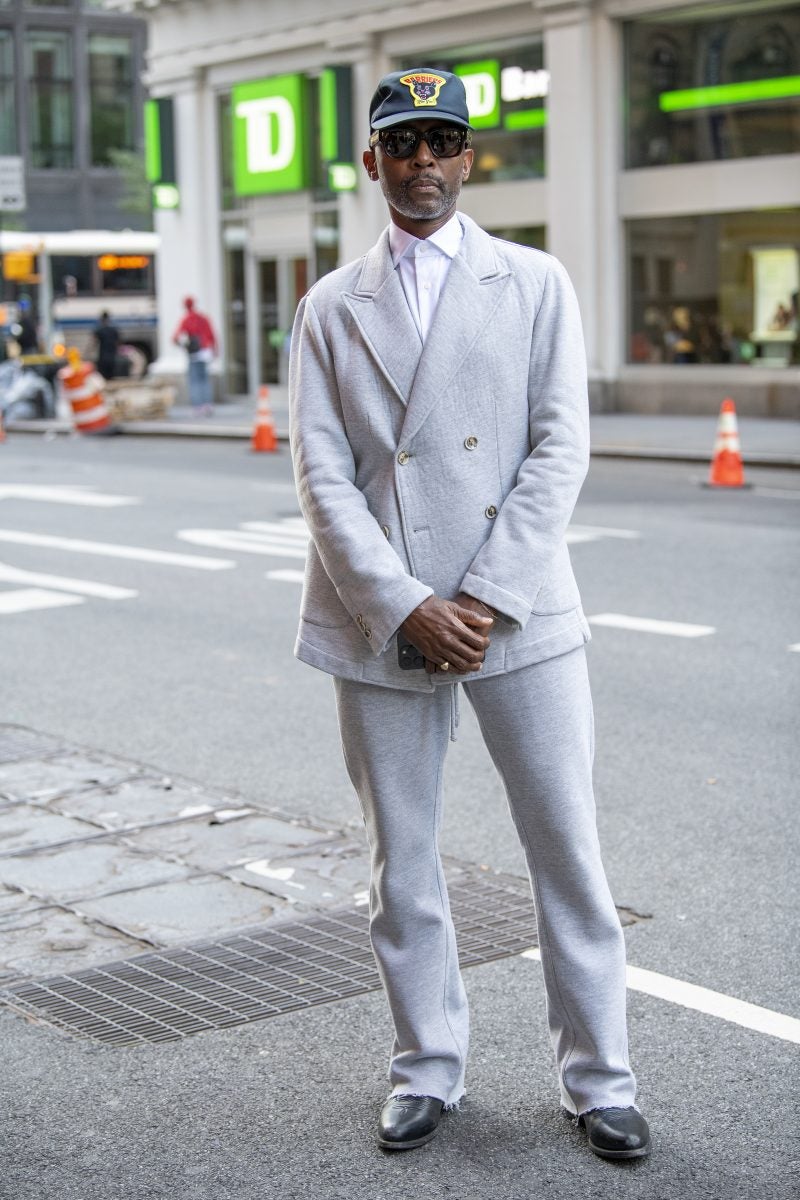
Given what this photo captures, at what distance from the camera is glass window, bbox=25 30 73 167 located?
63531 mm

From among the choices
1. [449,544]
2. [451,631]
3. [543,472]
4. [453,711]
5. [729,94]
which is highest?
[729,94]

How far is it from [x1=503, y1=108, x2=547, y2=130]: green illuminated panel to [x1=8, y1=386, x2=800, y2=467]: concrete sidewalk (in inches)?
171

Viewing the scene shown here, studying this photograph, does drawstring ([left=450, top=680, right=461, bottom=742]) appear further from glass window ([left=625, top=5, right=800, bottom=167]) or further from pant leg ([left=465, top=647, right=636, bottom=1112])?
glass window ([left=625, top=5, right=800, bottom=167])

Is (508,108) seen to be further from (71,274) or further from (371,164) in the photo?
(371,164)

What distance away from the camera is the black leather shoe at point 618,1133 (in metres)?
3.44

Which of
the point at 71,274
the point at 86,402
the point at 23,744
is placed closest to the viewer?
the point at 23,744

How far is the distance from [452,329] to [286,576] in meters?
8.05

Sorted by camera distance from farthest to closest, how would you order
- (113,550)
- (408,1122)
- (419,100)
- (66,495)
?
(66,495) < (113,550) < (408,1122) < (419,100)

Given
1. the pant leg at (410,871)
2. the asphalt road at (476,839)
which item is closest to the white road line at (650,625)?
the asphalt road at (476,839)

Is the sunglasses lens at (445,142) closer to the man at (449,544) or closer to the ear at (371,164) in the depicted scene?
the man at (449,544)

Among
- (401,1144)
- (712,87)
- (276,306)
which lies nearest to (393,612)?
(401,1144)

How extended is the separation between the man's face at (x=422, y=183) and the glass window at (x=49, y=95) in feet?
208

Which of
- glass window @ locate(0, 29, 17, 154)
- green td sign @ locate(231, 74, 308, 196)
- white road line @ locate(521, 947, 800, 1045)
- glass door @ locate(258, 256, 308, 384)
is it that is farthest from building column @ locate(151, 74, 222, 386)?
glass window @ locate(0, 29, 17, 154)

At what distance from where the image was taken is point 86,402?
87.7ft
